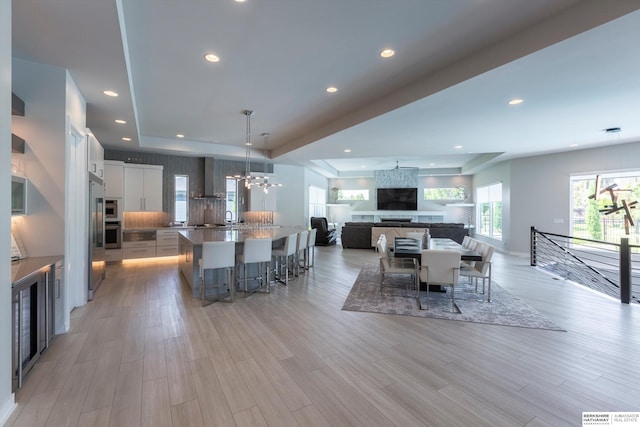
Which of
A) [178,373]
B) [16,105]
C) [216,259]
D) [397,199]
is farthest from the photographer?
[397,199]

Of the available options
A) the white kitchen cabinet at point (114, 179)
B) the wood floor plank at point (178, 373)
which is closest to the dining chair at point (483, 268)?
the wood floor plank at point (178, 373)

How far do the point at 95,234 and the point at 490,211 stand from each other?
11.9m

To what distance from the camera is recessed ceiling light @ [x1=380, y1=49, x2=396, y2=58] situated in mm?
3180

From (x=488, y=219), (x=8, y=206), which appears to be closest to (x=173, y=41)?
(x=8, y=206)

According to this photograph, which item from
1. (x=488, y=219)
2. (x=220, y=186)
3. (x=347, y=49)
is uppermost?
(x=347, y=49)

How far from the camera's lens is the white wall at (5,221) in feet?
6.03

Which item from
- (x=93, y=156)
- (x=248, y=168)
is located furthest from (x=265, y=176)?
(x=93, y=156)

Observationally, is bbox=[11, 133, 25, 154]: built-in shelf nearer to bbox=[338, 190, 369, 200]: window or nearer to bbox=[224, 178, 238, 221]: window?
bbox=[224, 178, 238, 221]: window

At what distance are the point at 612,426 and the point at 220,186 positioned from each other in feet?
29.5

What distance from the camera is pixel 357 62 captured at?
3461 mm

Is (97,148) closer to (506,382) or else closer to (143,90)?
(143,90)

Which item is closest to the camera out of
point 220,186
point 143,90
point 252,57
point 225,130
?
point 252,57

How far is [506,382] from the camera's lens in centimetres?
227

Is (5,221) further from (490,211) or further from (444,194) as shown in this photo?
(444,194)
